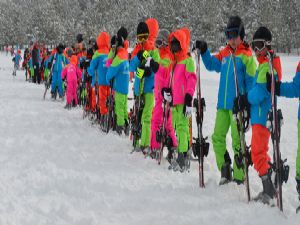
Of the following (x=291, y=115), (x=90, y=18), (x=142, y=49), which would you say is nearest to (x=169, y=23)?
(x=90, y=18)

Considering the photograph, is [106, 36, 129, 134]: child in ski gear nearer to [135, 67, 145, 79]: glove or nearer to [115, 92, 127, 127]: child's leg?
[115, 92, 127, 127]: child's leg

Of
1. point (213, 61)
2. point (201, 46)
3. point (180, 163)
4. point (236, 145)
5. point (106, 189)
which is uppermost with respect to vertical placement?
point (201, 46)

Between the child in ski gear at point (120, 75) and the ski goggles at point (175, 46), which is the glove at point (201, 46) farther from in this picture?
the child in ski gear at point (120, 75)

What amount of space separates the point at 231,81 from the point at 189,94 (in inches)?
34.8

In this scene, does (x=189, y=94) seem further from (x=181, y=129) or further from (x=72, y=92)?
(x=72, y=92)

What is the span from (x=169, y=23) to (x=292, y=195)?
8564 cm

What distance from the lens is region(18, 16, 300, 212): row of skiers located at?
584cm

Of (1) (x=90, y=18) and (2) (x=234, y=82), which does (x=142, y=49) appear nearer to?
(2) (x=234, y=82)

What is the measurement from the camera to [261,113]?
5.89m

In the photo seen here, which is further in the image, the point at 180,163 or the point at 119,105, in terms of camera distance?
the point at 119,105

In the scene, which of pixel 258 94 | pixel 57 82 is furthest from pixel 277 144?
pixel 57 82

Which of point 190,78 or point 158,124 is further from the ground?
point 190,78

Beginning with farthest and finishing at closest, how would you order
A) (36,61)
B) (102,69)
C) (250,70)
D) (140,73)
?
(36,61) < (102,69) < (140,73) < (250,70)

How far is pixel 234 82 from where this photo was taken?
257 inches
